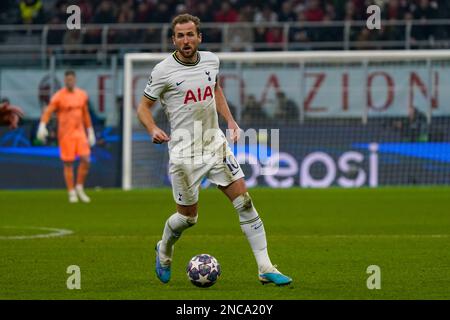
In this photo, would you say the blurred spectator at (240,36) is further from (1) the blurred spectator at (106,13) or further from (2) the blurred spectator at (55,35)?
(2) the blurred spectator at (55,35)

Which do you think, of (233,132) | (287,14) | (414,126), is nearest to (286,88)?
(414,126)

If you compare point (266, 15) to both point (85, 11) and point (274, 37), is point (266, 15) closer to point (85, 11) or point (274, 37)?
point (274, 37)

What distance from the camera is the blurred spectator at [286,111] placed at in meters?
26.0

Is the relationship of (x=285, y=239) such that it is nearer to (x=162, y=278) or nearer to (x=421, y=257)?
(x=421, y=257)

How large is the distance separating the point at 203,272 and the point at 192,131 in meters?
1.27

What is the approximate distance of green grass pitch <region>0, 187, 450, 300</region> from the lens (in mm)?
9344

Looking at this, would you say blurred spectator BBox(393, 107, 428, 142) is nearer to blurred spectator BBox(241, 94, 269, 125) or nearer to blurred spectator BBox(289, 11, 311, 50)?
blurred spectator BBox(241, 94, 269, 125)

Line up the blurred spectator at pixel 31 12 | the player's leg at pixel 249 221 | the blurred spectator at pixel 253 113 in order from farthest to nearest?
the blurred spectator at pixel 31 12, the blurred spectator at pixel 253 113, the player's leg at pixel 249 221

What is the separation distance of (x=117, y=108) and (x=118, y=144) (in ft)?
3.80

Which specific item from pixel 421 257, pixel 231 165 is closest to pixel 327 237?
pixel 421 257

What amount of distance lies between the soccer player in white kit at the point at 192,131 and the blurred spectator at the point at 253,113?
16.0 metres

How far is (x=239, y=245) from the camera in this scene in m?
13.6

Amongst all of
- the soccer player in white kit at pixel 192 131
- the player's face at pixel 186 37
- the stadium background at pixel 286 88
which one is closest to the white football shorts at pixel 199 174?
the soccer player in white kit at pixel 192 131

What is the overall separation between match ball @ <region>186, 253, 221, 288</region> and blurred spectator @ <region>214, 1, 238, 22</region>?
21000 millimetres
